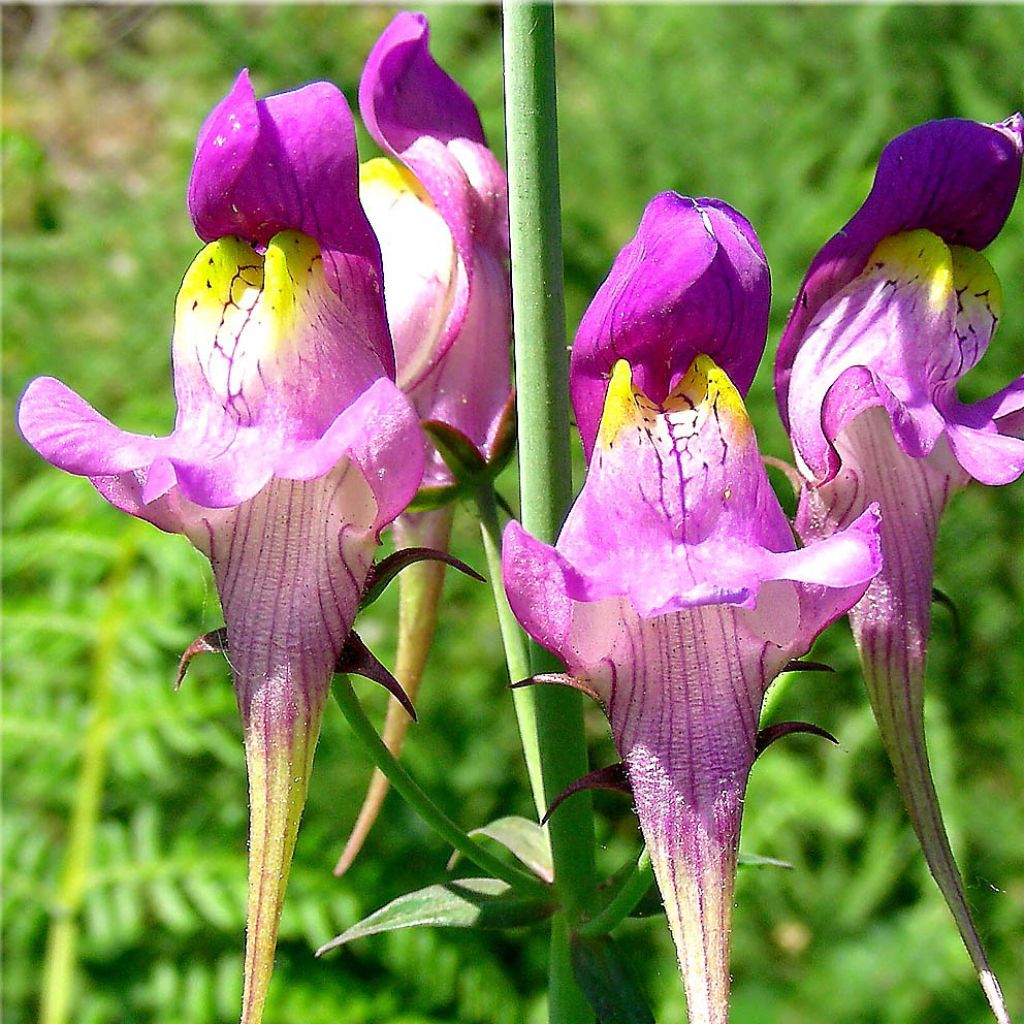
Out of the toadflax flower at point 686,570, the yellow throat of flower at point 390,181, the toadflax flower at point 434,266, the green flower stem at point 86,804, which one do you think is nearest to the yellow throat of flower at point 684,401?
the toadflax flower at point 686,570

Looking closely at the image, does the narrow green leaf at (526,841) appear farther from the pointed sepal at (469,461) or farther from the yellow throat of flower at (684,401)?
the yellow throat of flower at (684,401)

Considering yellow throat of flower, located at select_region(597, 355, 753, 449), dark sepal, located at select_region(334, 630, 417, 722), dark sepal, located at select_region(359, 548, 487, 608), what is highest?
yellow throat of flower, located at select_region(597, 355, 753, 449)

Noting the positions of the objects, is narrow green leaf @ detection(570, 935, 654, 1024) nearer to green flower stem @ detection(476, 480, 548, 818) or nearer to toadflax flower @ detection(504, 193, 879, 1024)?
green flower stem @ detection(476, 480, 548, 818)

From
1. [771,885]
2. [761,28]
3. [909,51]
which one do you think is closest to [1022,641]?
[771,885]

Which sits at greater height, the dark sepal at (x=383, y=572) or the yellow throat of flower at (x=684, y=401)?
the yellow throat of flower at (x=684, y=401)

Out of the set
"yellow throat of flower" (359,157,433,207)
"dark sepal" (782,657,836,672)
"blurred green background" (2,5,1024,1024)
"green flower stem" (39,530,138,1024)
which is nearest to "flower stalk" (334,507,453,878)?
"yellow throat of flower" (359,157,433,207)

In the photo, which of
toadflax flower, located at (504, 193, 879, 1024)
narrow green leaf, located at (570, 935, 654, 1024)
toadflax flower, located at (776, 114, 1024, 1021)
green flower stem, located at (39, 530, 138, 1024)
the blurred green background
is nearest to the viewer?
toadflax flower, located at (504, 193, 879, 1024)

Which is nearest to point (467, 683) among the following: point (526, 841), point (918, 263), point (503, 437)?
point (526, 841)
